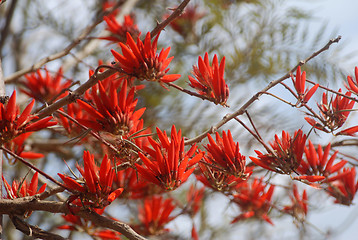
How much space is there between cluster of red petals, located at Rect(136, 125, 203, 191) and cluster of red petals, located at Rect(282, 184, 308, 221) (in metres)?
0.37

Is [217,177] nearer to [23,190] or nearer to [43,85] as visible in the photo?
[23,190]

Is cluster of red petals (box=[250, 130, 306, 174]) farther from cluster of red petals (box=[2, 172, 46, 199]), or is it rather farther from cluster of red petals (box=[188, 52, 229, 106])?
cluster of red petals (box=[2, 172, 46, 199])

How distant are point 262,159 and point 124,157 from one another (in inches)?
7.0

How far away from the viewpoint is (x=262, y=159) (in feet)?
1.93

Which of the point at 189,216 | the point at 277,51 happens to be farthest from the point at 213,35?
the point at 189,216

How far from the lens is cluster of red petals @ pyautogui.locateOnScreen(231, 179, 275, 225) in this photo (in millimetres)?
792

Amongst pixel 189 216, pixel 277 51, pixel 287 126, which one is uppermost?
pixel 277 51

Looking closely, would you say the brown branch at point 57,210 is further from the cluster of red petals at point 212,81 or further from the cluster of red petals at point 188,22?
the cluster of red petals at point 188,22

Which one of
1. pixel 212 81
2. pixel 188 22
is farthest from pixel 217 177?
pixel 188 22

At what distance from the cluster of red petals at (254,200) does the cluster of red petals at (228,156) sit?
0.63 ft

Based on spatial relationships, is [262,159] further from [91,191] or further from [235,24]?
[235,24]

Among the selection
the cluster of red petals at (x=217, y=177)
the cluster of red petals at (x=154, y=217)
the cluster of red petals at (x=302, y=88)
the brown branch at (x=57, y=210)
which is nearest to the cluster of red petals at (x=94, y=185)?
the brown branch at (x=57, y=210)

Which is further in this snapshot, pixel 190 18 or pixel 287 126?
pixel 190 18

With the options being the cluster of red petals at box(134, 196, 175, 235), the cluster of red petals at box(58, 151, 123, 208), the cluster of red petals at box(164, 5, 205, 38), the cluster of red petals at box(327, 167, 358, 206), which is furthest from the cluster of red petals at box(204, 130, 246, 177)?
the cluster of red petals at box(164, 5, 205, 38)
